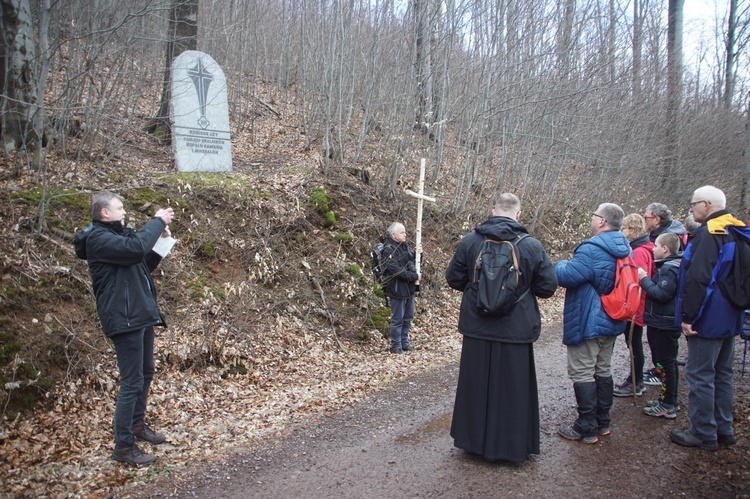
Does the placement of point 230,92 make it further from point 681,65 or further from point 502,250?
point 681,65

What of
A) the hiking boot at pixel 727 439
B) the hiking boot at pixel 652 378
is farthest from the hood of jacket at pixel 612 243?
the hiking boot at pixel 652 378

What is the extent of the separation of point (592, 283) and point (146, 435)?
4.24m

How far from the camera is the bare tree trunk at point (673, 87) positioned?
16906 millimetres

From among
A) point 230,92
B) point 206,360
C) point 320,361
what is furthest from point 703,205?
point 230,92

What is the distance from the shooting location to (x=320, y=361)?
272 inches

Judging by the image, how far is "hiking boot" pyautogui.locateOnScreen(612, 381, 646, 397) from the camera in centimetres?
582

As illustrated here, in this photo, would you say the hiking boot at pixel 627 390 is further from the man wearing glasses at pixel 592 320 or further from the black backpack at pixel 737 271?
the black backpack at pixel 737 271

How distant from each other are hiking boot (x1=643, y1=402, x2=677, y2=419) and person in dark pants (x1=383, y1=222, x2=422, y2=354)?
11.3 ft

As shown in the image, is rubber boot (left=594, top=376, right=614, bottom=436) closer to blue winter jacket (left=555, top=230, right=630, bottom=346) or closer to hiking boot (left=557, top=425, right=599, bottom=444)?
hiking boot (left=557, top=425, right=599, bottom=444)

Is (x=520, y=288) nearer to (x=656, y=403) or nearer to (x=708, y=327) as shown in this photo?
(x=708, y=327)

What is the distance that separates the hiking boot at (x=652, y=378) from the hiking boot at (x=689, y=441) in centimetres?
171

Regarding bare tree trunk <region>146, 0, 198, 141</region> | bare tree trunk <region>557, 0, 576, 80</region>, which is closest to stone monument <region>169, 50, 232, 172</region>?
bare tree trunk <region>146, 0, 198, 141</region>

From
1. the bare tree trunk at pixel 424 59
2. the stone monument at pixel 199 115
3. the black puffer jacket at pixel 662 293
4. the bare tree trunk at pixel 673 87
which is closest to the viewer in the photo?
the black puffer jacket at pixel 662 293

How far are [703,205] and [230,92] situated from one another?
11865 mm
